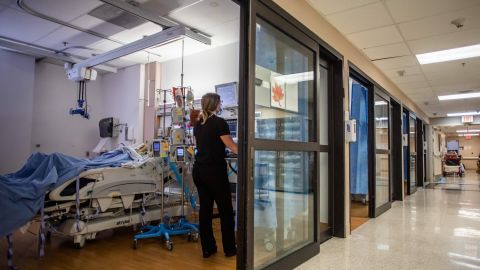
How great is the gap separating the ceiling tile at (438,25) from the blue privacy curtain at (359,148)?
5.10ft

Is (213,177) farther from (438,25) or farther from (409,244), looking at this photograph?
(438,25)

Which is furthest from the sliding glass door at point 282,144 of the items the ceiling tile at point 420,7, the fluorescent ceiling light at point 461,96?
the fluorescent ceiling light at point 461,96

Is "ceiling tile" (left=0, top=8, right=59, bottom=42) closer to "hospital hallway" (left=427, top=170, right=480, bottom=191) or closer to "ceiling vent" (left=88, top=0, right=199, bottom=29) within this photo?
"ceiling vent" (left=88, top=0, right=199, bottom=29)

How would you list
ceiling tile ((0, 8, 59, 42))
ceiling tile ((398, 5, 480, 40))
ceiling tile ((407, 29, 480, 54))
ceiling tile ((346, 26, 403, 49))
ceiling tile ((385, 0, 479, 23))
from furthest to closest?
ceiling tile ((0, 8, 59, 42)), ceiling tile ((407, 29, 480, 54)), ceiling tile ((346, 26, 403, 49)), ceiling tile ((398, 5, 480, 40)), ceiling tile ((385, 0, 479, 23))

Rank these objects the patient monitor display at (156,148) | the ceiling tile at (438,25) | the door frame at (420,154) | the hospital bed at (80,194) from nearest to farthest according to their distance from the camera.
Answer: the hospital bed at (80,194), the ceiling tile at (438,25), the patient monitor display at (156,148), the door frame at (420,154)

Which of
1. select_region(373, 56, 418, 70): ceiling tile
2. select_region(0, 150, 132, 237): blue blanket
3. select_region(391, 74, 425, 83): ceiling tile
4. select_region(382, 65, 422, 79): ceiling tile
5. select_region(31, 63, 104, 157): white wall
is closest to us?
select_region(0, 150, 132, 237): blue blanket

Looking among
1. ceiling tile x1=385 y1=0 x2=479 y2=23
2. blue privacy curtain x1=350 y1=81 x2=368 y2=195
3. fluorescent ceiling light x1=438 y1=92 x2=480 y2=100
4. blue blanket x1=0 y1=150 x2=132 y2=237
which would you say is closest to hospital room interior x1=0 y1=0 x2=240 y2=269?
blue blanket x1=0 y1=150 x2=132 y2=237

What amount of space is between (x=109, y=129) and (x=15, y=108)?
1.80m

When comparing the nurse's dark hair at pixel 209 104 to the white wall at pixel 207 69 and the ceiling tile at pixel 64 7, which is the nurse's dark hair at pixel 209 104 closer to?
the ceiling tile at pixel 64 7

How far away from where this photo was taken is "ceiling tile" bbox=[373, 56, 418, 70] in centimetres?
518

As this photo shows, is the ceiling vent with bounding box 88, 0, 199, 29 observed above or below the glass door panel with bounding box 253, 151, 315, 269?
above

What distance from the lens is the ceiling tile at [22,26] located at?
4.54 m

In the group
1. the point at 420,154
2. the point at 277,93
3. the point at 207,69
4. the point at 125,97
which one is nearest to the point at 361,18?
the point at 277,93

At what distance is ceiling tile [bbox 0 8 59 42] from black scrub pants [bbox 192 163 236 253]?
12.3 feet
